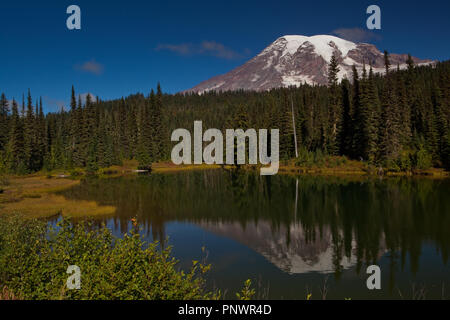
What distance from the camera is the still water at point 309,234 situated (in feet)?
55.5

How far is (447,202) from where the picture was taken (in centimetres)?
3584

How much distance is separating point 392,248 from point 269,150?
74949 millimetres

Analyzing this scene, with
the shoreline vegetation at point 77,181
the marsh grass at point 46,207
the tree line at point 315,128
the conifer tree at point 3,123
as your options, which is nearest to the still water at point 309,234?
the marsh grass at point 46,207

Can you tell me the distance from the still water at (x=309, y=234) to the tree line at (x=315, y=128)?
58.0ft

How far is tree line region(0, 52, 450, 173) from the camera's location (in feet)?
214

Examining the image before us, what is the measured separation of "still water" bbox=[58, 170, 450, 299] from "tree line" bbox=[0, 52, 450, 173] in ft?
58.0

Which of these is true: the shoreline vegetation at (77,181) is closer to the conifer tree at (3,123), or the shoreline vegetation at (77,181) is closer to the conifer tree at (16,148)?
the conifer tree at (16,148)

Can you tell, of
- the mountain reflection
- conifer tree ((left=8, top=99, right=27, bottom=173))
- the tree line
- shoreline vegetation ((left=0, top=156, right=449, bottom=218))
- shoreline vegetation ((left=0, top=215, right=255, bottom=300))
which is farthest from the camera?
conifer tree ((left=8, top=99, right=27, bottom=173))

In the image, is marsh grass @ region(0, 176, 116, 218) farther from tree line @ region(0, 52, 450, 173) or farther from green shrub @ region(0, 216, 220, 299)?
tree line @ region(0, 52, 450, 173)

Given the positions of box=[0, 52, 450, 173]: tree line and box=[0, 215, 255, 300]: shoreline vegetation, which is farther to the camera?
box=[0, 52, 450, 173]: tree line

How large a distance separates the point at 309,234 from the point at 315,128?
68225 millimetres

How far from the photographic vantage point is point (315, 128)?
9050cm

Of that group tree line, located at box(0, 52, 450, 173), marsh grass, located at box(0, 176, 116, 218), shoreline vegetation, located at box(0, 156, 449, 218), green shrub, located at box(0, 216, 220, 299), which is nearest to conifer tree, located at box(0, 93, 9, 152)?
tree line, located at box(0, 52, 450, 173)
